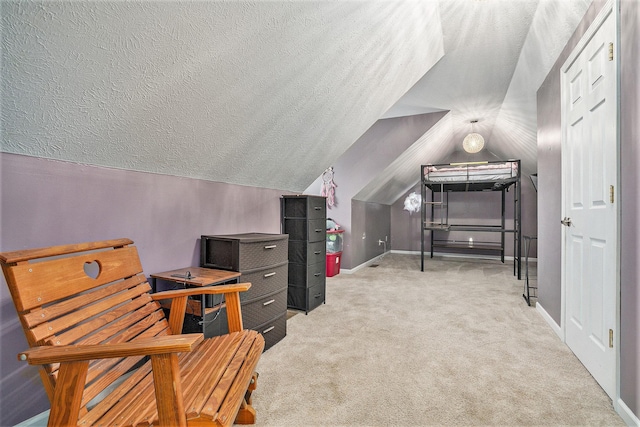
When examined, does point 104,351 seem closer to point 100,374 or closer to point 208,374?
point 208,374

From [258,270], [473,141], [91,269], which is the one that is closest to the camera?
[91,269]

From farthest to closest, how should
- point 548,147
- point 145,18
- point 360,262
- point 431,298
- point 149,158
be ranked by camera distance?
point 360,262, point 431,298, point 548,147, point 149,158, point 145,18

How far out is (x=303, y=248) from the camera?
114 inches

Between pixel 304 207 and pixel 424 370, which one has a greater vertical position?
pixel 304 207

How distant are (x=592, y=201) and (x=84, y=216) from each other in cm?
283

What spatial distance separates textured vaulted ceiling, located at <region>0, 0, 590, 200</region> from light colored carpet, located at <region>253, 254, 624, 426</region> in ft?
4.85

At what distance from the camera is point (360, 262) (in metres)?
5.20

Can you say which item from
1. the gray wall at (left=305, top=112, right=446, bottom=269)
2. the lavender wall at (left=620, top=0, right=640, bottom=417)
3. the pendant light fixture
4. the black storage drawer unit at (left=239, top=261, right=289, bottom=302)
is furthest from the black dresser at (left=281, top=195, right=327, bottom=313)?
the pendant light fixture

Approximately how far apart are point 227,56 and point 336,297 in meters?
2.72

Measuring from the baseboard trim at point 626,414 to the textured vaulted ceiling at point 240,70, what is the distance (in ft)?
7.48

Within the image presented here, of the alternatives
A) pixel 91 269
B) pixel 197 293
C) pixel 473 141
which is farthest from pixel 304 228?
pixel 473 141

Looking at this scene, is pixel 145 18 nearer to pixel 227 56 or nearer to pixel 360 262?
pixel 227 56

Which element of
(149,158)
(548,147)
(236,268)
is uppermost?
(548,147)

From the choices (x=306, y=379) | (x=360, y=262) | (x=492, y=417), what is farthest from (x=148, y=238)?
(x=360, y=262)
